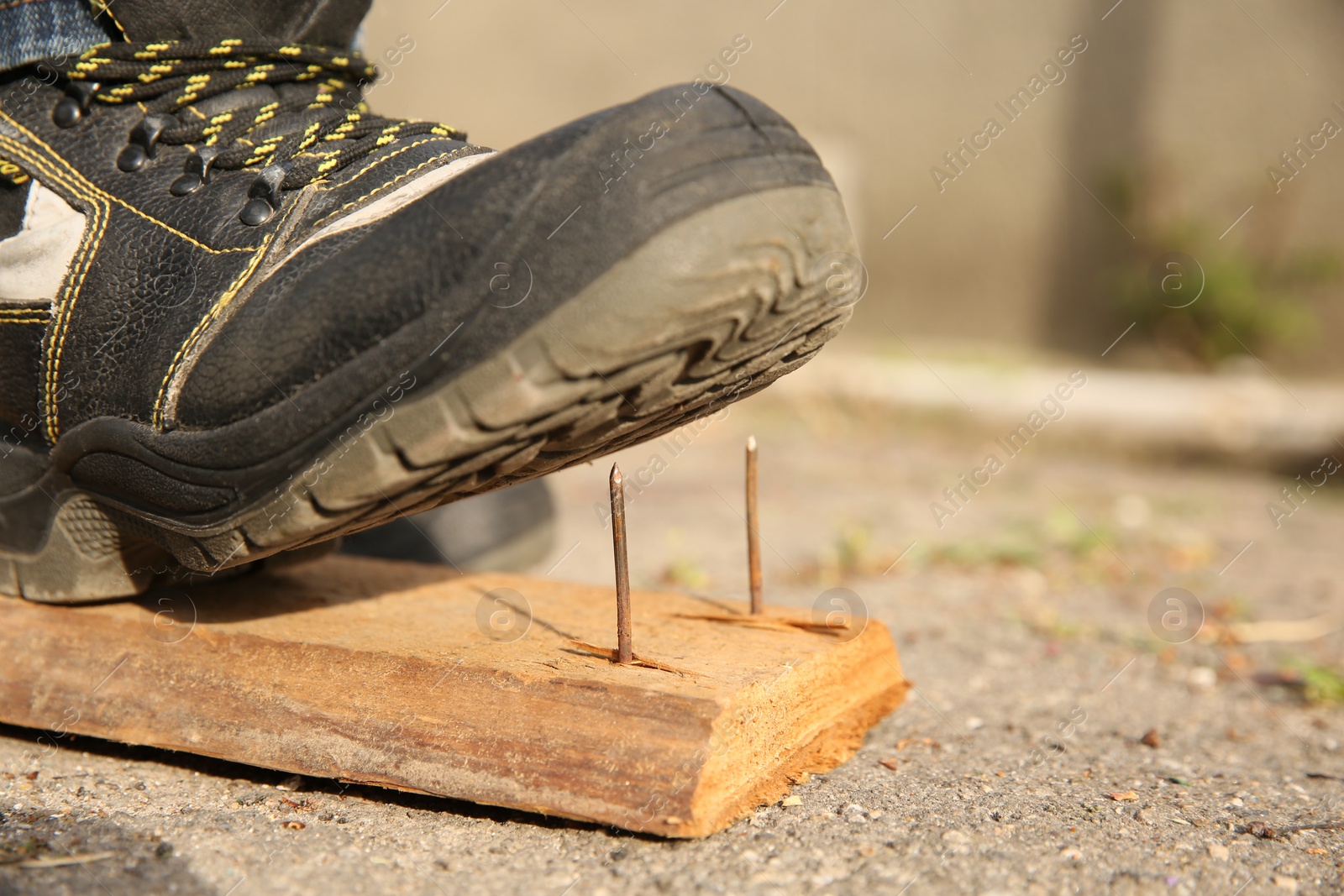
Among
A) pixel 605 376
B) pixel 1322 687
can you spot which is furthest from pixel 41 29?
pixel 1322 687

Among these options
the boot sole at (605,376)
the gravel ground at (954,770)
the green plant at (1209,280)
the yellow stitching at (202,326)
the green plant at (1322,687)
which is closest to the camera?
the boot sole at (605,376)

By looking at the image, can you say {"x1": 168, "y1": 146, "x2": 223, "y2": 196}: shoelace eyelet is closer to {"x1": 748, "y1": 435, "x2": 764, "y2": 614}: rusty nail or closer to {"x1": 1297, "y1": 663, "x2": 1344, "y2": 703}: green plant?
{"x1": 748, "y1": 435, "x2": 764, "y2": 614}: rusty nail

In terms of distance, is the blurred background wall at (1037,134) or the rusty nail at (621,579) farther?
the blurred background wall at (1037,134)

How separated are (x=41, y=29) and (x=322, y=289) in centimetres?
65

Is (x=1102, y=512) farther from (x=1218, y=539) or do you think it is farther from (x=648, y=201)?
(x=648, y=201)

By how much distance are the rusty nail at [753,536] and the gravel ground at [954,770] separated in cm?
25

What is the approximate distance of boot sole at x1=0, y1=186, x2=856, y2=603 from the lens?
101 cm

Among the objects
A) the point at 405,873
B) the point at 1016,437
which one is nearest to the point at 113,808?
the point at 405,873

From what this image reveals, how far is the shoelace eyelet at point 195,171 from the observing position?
1.33 metres

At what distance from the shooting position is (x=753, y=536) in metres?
1.56

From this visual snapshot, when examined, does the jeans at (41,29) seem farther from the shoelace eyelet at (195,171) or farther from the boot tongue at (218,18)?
the shoelace eyelet at (195,171)

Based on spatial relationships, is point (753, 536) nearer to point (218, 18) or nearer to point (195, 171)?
point (195, 171)

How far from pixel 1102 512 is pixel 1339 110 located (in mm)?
2824

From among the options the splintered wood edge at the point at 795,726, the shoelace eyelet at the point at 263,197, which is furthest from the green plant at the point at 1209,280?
the shoelace eyelet at the point at 263,197
